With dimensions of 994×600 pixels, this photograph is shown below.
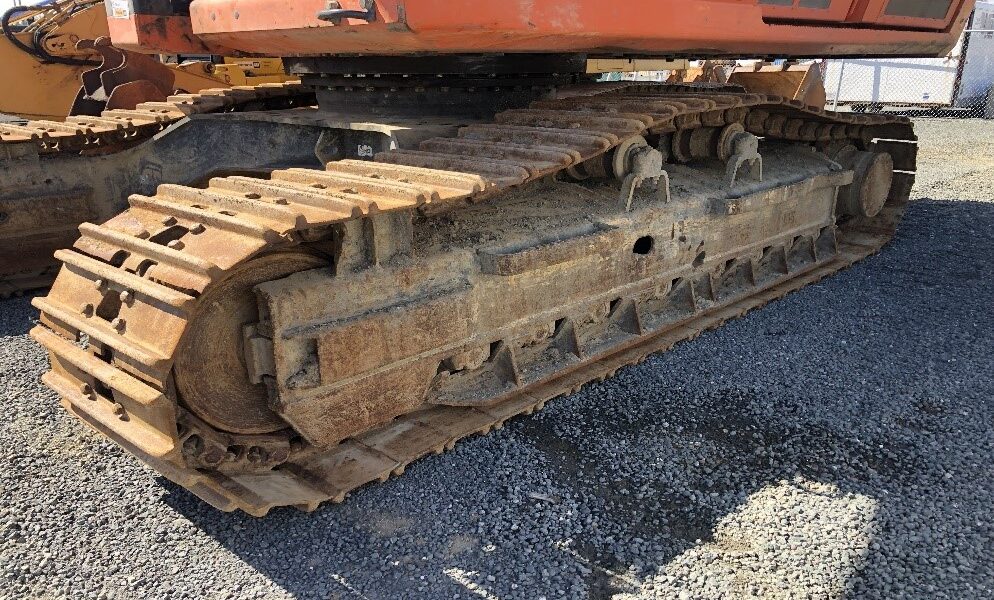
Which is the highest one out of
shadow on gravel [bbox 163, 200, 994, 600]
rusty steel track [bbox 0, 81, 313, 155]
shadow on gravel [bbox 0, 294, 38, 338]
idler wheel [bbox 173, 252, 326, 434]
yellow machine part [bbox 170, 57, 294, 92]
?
yellow machine part [bbox 170, 57, 294, 92]

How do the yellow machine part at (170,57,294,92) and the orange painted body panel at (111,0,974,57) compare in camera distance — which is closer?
the orange painted body panel at (111,0,974,57)

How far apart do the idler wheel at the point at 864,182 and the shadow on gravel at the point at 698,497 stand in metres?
1.88

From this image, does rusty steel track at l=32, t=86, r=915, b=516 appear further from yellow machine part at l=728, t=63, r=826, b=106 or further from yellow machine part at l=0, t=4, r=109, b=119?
yellow machine part at l=0, t=4, r=109, b=119

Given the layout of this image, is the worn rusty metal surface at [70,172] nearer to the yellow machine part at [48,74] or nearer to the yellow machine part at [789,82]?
the yellow machine part at [48,74]

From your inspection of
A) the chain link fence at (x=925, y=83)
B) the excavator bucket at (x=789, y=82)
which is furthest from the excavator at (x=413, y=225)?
the chain link fence at (x=925, y=83)

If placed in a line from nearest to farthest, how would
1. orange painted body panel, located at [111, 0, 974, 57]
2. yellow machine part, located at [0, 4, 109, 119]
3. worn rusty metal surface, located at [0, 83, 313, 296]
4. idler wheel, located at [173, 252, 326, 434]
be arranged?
idler wheel, located at [173, 252, 326, 434], orange painted body panel, located at [111, 0, 974, 57], worn rusty metal surface, located at [0, 83, 313, 296], yellow machine part, located at [0, 4, 109, 119]

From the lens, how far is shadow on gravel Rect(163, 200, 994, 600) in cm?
272

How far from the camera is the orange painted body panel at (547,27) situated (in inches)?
132

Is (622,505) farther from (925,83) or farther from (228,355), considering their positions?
(925,83)

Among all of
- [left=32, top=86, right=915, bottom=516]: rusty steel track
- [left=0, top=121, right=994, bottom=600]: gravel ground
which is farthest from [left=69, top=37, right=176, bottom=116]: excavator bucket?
[left=32, top=86, right=915, bottom=516]: rusty steel track

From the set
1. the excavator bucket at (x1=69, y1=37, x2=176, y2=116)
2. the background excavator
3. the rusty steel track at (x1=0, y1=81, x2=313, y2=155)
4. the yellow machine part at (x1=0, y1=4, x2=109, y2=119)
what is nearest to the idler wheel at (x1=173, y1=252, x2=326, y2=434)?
the rusty steel track at (x1=0, y1=81, x2=313, y2=155)

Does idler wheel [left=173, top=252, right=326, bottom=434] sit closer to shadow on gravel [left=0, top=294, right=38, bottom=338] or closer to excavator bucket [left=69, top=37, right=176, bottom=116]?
shadow on gravel [left=0, top=294, right=38, bottom=338]

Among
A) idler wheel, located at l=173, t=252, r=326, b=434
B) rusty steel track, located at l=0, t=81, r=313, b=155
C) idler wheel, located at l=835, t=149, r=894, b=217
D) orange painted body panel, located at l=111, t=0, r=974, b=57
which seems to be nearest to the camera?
idler wheel, located at l=173, t=252, r=326, b=434

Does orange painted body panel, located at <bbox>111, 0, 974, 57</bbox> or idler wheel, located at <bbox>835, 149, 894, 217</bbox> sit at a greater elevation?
orange painted body panel, located at <bbox>111, 0, 974, 57</bbox>
